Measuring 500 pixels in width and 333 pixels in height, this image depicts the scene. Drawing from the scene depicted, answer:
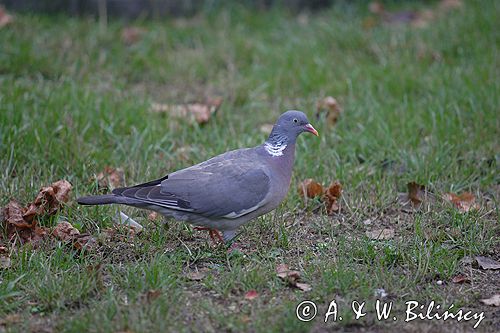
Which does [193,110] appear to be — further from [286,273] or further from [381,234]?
[286,273]

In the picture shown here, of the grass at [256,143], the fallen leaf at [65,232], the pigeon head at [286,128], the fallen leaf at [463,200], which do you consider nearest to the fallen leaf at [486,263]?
the grass at [256,143]

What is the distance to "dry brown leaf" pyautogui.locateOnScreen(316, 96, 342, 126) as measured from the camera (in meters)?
5.97

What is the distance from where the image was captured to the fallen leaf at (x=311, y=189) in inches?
191

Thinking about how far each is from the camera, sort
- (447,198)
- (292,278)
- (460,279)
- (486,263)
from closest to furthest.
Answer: (292,278), (460,279), (486,263), (447,198)

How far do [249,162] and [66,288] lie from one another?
4.25 ft

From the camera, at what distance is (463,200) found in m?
4.80

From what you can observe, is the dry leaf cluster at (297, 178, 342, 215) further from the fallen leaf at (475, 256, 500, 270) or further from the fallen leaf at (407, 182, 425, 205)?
the fallen leaf at (475, 256, 500, 270)

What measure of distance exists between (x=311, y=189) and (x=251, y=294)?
1321mm

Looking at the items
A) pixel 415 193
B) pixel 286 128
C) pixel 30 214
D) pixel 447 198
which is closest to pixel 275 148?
pixel 286 128

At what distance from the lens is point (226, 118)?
19.7 feet

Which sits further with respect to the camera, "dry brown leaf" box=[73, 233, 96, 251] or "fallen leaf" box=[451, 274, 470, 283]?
"dry brown leaf" box=[73, 233, 96, 251]

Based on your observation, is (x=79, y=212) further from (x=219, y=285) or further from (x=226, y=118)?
(x=226, y=118)

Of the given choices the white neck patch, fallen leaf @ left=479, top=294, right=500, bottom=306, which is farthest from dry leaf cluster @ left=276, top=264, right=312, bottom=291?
fallen leaf @ left=479, top=294, right=500, bottom=306

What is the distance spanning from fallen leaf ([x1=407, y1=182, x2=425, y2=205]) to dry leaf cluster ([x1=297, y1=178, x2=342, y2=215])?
47 centimetres
